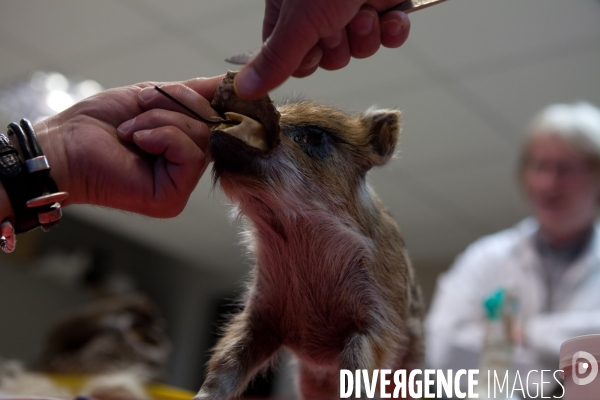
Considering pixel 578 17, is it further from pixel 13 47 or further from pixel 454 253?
pixel 454 253

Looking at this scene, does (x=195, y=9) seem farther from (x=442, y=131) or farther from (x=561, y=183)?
(x=561, y=183)

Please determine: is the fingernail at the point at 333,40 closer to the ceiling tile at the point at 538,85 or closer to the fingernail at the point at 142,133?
the fingernail at the point at 142,133

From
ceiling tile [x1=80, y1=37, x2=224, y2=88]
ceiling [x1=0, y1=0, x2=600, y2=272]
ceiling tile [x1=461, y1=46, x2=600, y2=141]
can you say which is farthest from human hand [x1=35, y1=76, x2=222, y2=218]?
ceiling tile [x1=461, y1=46, x2=600, y2=141]

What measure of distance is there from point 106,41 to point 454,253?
8.56 feet

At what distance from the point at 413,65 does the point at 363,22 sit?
5.49 ft

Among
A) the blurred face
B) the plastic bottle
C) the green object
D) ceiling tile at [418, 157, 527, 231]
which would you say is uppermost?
ceiling tile at [418, 157, 527, 231]

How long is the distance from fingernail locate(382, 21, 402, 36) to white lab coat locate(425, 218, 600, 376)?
0.90m

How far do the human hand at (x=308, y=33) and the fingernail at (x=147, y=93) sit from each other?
199 millimetres

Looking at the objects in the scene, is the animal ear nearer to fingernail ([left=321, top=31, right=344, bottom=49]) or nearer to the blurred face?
fingernail ([left=321, top=31, right=344, bottom=49])

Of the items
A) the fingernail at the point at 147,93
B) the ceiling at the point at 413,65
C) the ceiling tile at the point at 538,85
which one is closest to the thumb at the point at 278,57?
A: the fingernail at the point at 147,93

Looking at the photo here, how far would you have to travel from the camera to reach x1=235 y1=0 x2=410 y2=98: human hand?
0.54 meters

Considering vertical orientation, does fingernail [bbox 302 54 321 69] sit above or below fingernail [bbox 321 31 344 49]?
below

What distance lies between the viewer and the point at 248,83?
0.54 m

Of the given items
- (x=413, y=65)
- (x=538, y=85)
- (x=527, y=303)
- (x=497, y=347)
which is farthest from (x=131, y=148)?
(x=538, y=85)
